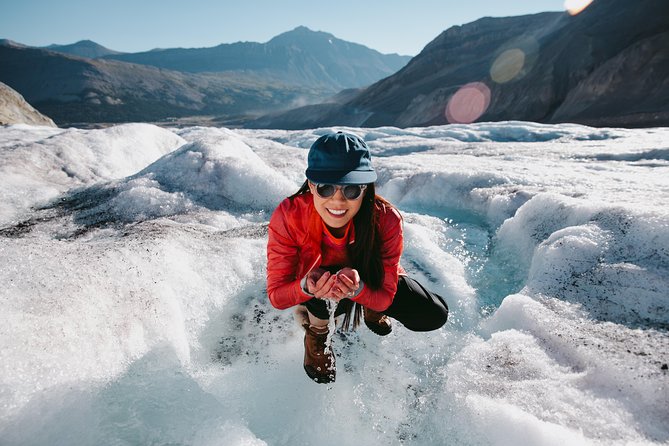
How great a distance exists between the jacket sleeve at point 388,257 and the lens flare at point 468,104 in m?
39.5

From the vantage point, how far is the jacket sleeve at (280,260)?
237cm

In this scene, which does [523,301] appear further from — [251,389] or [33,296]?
[33,296]

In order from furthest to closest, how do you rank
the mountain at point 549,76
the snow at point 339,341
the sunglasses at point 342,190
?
the mountain at point 549,76
the sunglasses at point 342,190
the snow at point 339,341

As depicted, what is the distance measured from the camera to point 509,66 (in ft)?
137

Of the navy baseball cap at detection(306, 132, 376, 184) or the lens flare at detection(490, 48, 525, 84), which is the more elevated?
the lens flare at detection(490, 48, 525, 84)

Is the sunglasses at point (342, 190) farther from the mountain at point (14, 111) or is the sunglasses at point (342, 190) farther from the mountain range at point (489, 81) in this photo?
the mountain range at point (489, 81)

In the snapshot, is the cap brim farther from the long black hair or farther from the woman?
the long black hair

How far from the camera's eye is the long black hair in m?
2.33

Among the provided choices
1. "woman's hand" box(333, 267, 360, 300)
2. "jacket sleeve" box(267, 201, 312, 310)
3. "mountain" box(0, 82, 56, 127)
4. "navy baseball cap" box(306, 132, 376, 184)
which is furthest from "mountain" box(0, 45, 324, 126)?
"woman's hand" box(333, 267, 360, 300)

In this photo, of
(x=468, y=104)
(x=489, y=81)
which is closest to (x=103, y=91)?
(x=468, y=104)

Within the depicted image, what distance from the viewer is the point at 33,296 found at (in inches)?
90.4

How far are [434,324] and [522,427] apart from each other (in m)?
0.87

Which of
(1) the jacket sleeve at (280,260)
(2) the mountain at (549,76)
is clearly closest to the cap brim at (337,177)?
(1) the jacket sleeve at (280,260)

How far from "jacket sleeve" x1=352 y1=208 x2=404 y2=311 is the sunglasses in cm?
41
